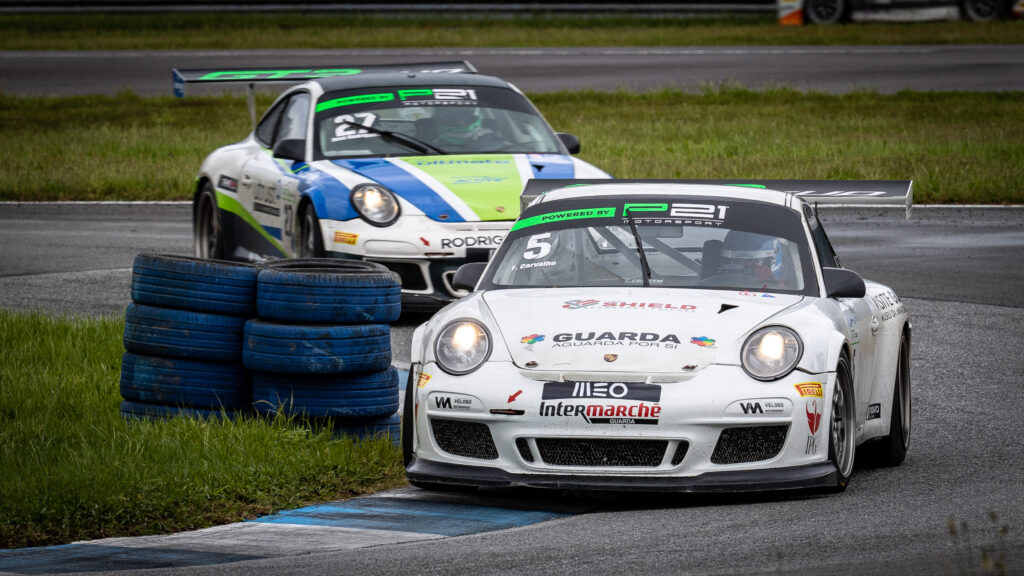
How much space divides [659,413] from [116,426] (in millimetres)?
2349

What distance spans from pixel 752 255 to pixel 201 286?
7.17 feet

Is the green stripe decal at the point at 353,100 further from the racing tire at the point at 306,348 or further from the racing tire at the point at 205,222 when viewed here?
the racing tire at the point at 306,348

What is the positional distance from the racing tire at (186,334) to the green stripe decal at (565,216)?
4.04 feet

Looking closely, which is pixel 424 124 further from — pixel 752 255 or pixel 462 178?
pixel 752 255

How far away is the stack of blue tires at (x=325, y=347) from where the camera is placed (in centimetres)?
675

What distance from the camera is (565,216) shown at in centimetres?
710

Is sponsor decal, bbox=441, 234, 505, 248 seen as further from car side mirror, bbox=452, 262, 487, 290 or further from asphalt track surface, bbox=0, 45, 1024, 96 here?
asphalt track surface, bbox=0, 45, 1024, 96

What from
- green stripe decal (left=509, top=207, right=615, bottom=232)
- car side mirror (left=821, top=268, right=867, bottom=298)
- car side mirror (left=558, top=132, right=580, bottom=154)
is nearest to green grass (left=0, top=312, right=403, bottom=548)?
green stripe decal (left=509, top=207, right=615, bottom=232)

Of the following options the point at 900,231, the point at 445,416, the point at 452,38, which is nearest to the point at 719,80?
the point at 452,38

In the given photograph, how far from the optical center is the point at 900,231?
1505cm

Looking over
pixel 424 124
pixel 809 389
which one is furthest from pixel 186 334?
pixel 424 124

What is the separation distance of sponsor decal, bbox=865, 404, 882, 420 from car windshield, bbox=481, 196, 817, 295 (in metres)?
0.53

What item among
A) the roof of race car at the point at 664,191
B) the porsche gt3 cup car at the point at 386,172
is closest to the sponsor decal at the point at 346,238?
the porsche gt3 cup car at the point at 386,172

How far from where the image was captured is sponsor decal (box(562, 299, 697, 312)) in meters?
6.28
